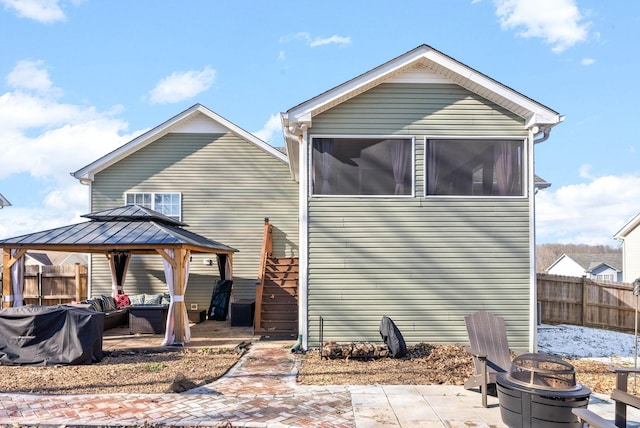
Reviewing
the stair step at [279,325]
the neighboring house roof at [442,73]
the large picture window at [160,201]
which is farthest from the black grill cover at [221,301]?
the neighboring house roof at [442,73]

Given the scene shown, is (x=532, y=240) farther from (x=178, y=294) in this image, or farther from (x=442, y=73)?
(x=178, y=294)

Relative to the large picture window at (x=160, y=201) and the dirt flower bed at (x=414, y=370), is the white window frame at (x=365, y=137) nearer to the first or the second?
the dirt flower bed at (x=414, y=370)

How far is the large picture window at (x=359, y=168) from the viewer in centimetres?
905

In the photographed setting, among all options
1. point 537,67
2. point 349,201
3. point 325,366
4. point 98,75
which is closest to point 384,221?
point 349,201

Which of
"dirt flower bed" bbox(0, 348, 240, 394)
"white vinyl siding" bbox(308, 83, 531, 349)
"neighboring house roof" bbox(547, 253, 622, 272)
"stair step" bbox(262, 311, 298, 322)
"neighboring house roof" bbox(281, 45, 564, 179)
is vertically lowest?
"neighboring house roof" bbox(547, 253, 622, 272)

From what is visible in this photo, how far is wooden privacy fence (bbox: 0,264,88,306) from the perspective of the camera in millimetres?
Answer: 15211

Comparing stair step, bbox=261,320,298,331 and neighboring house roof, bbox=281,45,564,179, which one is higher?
neighboring house roof, bbox=281,45,564,179

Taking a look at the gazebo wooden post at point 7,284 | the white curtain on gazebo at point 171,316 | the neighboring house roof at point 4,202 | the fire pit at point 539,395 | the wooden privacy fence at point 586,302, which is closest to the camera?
the fire pit at point 539,395

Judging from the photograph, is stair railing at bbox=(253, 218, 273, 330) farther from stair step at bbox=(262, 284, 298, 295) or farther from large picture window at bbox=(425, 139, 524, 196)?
large picture window at bbox=(425, 139, 524, 196)

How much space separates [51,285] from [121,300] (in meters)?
3.75

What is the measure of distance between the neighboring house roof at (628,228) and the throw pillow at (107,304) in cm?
2078

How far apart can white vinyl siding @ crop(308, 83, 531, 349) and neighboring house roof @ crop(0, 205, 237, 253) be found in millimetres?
3001

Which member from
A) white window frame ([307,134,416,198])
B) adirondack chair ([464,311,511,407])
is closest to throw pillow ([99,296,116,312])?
white window frame ([307,134,416,198])

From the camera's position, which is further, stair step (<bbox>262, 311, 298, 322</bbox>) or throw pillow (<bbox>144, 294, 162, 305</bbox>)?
throw pillow (<bbox>144, 294, 162, 305</bbox>)
